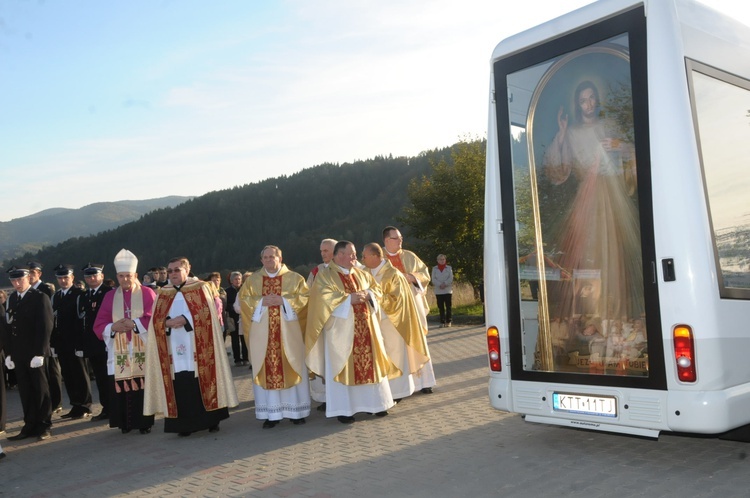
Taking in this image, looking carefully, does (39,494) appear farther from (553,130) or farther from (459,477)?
(553,130)

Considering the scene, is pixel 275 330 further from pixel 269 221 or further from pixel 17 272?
pixel 269 221

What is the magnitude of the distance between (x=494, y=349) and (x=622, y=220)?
1.62 metres

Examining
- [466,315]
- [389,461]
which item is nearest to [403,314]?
[389,461]

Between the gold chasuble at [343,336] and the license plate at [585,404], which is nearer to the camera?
the license plate at [585,404]

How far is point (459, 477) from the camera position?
6344 mm

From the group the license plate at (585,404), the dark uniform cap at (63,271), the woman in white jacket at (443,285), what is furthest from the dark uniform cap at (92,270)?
the woman in white jacket at (443,285)

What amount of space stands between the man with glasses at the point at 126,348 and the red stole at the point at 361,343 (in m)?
2.64

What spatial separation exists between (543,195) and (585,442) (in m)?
2.46

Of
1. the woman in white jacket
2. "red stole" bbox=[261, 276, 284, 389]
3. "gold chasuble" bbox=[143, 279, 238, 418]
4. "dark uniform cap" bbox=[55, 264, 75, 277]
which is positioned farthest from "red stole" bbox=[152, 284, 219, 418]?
the woman in white jacket

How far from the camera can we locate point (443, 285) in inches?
799

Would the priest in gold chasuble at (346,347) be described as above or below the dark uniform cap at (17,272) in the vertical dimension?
below

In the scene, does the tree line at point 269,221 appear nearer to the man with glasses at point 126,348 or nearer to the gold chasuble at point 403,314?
the gold chasuble at point 403,314

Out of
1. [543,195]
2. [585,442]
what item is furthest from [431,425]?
[543,195]

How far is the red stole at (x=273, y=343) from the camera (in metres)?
9.51
